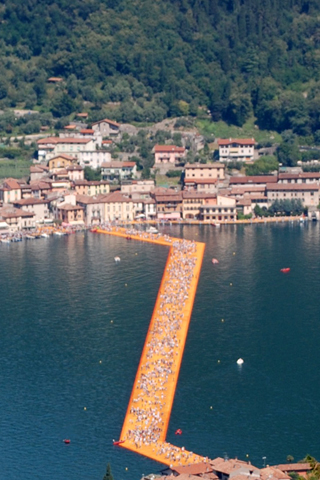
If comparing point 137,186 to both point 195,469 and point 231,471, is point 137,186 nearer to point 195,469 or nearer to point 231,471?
point 195,469

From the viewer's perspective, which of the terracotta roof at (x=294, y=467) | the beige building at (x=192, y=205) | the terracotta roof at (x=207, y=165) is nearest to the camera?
the terracotta roof at (x=294, y=467)

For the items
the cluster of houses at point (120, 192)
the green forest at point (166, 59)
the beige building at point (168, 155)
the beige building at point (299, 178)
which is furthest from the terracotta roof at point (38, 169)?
the beige building at point (299, 178)

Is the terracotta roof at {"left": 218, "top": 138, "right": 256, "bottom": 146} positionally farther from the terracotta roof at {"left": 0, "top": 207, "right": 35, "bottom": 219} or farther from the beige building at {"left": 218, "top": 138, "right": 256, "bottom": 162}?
the terracotta roof at {"left": 0, "top": 207, "right": 35, "bottom": 219}

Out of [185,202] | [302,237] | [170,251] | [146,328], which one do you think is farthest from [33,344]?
[185,202]

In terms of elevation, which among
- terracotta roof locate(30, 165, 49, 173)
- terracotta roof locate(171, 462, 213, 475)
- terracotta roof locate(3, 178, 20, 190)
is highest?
terracotta roof locate(30, 165, 49, 173)

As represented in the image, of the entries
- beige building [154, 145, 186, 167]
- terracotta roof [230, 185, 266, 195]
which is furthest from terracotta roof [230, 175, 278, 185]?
beige building [154, 145, 186, 167]

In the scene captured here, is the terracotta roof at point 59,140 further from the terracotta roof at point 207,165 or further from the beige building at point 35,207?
the beige building at point 35,207

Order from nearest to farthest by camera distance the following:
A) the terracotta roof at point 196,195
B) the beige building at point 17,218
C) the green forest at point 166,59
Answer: the beige building at point 17,218, the terracotta roof at point 196,195, the green forest at point 166,59
